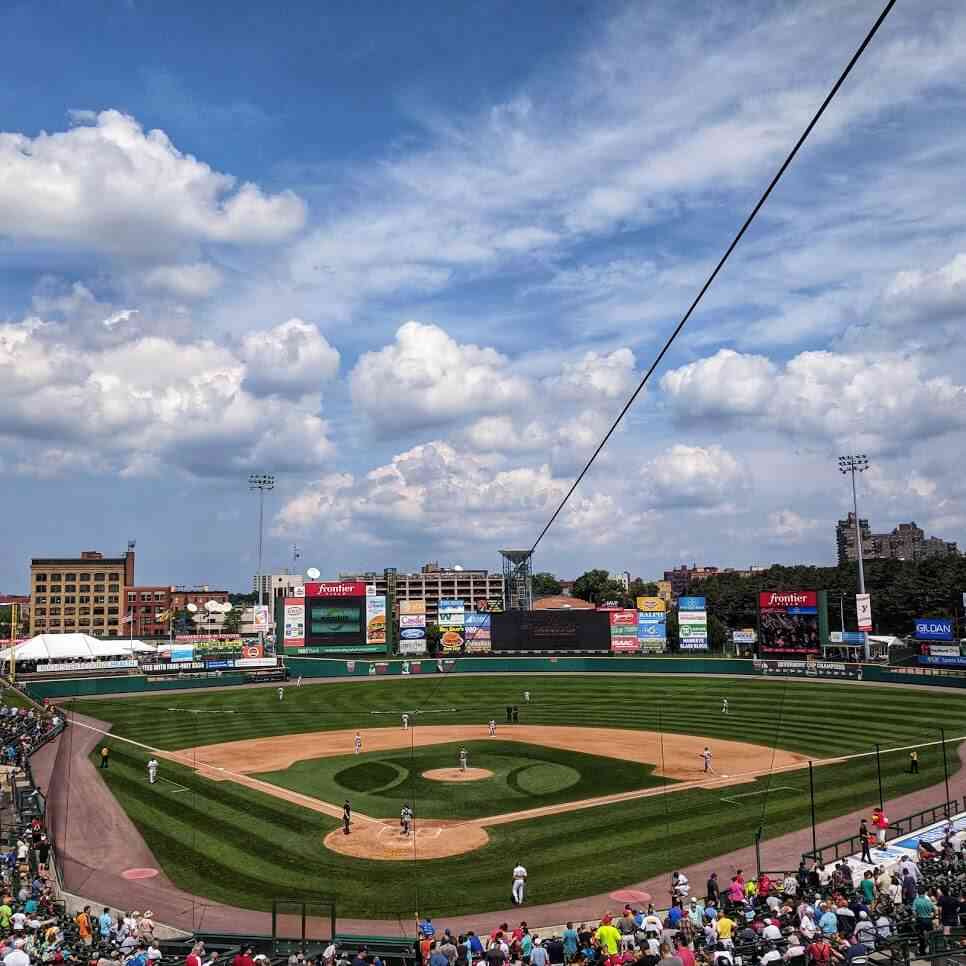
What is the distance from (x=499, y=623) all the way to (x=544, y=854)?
66725 mm

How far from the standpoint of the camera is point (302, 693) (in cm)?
7312

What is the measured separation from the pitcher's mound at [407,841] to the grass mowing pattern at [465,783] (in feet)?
5.22

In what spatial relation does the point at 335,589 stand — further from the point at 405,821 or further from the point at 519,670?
the point at 405,821

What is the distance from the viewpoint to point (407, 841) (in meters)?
28.4

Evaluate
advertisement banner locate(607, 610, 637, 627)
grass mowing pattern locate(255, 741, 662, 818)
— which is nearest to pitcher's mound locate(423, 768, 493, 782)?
grass mowing pattern locate(255, 741, 662, 818)

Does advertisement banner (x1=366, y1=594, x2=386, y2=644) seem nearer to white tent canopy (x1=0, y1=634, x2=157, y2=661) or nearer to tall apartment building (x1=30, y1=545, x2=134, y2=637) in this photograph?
white tent canopy (x1=0, y1=634, x2=157, y2=661)

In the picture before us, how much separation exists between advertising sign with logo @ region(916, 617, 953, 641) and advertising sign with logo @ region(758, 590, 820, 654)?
30.1 ft

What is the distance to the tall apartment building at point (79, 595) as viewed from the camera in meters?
158

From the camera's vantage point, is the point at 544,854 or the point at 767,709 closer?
the point at 544,854

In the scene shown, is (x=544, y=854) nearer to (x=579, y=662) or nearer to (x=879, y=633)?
(x=579, y=662)

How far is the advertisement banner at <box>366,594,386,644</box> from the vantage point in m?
96.0

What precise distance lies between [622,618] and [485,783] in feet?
191

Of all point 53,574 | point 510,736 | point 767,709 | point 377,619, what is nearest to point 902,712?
point 767,709

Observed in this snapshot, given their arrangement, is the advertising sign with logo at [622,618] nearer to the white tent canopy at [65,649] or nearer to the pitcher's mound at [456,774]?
the white tent canopy at [65,649]
